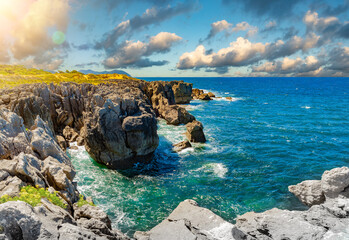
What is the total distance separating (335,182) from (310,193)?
3.22m

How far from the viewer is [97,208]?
12.5 m

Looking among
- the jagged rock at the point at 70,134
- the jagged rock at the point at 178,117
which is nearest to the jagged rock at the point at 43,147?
the jagged rock at the point at 70,134

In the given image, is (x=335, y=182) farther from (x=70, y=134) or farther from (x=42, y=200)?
(x=70, y=134)

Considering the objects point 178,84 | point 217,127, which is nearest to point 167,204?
point 217,127

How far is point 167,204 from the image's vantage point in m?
24.9

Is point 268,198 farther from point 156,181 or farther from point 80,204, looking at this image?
point 80,204

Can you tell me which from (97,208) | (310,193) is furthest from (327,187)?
(97,208)

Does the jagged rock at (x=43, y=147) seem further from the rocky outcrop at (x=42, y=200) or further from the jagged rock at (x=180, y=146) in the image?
the jagged rock at (x=180, y=146)

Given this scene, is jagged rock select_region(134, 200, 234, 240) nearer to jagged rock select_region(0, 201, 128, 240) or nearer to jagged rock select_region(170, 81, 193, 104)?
jagged rock select_region(0, 201, 128, 240)

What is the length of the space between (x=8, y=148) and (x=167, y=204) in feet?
56.3

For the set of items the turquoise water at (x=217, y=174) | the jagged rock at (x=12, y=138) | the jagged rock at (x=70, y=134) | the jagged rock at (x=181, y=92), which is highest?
the jagged rock at (x=181, y=92)

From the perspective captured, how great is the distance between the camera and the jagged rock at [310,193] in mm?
22306

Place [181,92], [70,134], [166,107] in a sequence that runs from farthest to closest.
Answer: [181,92]
[166,107]
[70,134]

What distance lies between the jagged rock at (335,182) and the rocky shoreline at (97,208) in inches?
3.1
